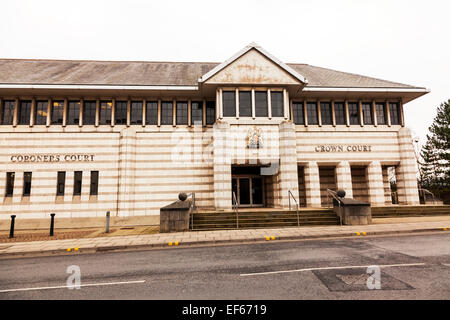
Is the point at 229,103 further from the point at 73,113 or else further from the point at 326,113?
the point at 73,113

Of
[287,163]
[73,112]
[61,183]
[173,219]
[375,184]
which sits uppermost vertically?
[73,112]

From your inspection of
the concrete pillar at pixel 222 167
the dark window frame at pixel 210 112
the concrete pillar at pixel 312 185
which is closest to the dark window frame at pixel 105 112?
the dark window frame at pixel 210 112

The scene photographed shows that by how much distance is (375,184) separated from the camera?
693 inches

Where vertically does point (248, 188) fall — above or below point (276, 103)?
below

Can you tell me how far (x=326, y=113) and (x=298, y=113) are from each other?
234 centimetres

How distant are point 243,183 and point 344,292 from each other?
13.4m

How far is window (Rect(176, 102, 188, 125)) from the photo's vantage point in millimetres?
17562

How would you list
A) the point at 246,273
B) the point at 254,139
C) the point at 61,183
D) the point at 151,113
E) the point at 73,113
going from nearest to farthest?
the point at 246,273 → the point at 254,139 → the point at 61,183 → the point at 73,113 → the point at 151,113

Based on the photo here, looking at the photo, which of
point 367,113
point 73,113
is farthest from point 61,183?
point 367,113

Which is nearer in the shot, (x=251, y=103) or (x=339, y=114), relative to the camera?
(x=251, y=103)

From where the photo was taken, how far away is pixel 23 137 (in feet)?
53.0

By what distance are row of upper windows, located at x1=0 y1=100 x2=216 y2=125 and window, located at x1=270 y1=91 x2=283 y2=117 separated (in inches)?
178

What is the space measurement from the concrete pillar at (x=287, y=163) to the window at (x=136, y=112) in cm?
1057
